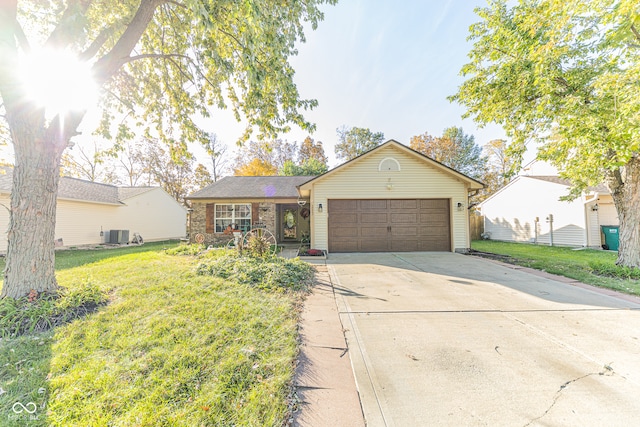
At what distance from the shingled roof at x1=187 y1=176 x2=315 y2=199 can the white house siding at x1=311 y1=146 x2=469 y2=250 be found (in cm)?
335

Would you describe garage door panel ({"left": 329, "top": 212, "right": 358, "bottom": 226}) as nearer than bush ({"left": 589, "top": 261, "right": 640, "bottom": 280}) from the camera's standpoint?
No

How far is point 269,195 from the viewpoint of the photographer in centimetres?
1273

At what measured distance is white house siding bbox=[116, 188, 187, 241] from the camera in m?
16.4

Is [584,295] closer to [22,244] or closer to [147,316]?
[147,316]

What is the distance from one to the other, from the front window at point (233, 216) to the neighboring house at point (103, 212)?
7.70 m

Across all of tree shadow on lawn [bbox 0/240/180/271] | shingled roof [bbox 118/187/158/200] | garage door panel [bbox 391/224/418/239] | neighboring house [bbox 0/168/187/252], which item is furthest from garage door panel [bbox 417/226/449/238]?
shingled roof [bbox 118/187/158/200]

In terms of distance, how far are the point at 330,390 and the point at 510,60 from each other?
8958 millimetres

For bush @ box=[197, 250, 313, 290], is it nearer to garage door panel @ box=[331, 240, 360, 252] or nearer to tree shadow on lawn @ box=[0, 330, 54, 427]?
tree shadow on lawn @ box=[0, 330, 54, 427]

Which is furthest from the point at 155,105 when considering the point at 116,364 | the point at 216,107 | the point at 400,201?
the point at 400,201

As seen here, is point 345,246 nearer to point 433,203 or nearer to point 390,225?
point 390,225

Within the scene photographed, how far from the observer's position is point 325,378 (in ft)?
7.21

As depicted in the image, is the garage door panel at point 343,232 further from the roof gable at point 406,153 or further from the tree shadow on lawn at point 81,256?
the tree shadow on lawn at point 81,256

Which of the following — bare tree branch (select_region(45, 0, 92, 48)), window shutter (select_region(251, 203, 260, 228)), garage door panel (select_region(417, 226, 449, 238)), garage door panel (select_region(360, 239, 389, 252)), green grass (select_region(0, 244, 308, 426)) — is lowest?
green grass (select_region(0, 244, 308, 426))

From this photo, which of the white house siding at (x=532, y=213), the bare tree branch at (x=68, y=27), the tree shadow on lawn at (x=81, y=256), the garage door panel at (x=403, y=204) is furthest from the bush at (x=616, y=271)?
the tree shadow on lawn at (x=81, y=256)
